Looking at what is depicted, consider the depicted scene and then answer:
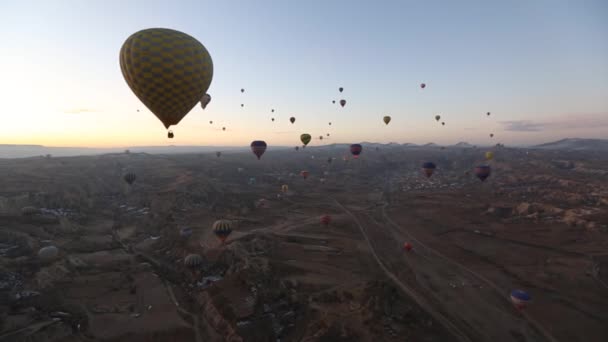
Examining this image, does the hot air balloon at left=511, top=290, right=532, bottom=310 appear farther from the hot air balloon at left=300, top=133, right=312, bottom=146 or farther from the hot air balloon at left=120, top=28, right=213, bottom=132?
the hot air balloon at left=300, top=133, right=312, bottom=146

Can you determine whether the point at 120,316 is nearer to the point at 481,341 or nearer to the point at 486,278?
the point at 481,341

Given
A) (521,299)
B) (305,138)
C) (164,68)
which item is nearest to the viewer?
(164,68)

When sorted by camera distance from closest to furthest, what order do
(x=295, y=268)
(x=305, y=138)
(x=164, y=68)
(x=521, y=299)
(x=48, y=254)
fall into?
(x=164, y=68) → (x=521, y=299) → (x=295, y=268) → (x=48, y=254) → (x=305, y=138)

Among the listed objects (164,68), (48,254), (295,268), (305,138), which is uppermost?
(164,68)

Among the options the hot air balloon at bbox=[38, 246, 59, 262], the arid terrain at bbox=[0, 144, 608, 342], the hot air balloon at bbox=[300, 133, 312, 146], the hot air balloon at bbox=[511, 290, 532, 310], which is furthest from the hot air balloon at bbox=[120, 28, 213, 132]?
the hot air balloon at bbox=[300, 133, 312, 146]

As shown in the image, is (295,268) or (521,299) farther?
(295,268)

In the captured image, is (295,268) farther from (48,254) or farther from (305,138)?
(305,138)

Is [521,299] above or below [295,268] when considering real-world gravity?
above

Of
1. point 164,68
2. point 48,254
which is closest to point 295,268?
point 164,68
